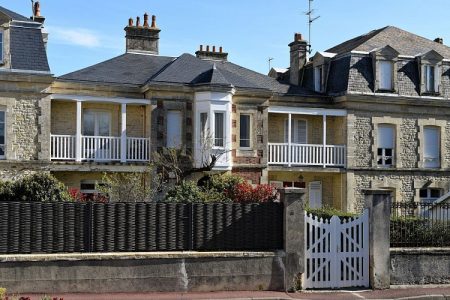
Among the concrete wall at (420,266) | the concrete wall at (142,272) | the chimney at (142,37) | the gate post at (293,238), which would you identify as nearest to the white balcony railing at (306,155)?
the chimney at (142,37)

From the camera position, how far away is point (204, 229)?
572 inches

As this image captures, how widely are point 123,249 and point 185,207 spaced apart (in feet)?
5.15

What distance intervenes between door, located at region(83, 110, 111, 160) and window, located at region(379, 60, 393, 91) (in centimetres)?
1176

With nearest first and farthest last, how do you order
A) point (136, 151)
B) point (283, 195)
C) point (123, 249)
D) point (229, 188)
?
point (123, 249)
point (283, 195)
point (229, 188)
point (136, 151)

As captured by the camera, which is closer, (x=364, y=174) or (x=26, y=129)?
(x=26, y=129)

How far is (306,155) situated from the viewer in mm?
28625

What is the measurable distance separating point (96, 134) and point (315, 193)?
9.74m

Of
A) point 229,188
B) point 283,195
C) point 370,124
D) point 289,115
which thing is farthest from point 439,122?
point 283,195

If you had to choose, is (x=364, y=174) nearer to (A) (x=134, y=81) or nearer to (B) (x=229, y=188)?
(B) (x=229, y=188)

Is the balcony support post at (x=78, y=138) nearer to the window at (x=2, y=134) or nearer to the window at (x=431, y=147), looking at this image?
the window at (x=2, y=134)

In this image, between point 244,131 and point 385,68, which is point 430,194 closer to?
point 385,68

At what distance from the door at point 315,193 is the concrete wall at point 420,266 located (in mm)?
13322

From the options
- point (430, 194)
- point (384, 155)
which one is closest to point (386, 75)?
point (384, 155)

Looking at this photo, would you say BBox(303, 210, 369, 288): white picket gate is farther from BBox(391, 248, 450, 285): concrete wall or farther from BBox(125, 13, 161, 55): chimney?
BBox(125, 13, 161, 55): chimney
